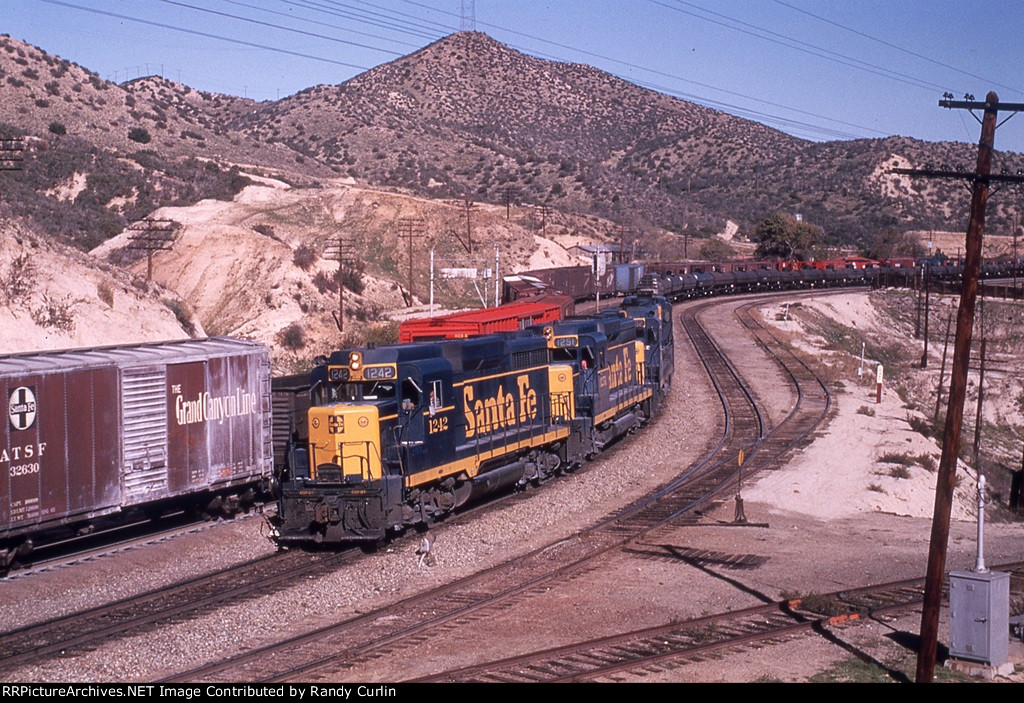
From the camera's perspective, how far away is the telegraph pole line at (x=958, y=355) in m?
11.4

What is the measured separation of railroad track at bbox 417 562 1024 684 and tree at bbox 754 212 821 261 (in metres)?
99.5

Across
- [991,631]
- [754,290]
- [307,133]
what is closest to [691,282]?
[754,290]

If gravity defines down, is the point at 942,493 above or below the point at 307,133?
below

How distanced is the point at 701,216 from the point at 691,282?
65.4 metres

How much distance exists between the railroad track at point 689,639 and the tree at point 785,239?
9947 cm

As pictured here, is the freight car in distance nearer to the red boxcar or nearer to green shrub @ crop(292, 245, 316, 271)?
the red boxcar

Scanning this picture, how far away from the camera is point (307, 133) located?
132125 millimetres

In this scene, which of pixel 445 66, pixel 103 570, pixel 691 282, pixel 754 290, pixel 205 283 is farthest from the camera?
pixel 445 66

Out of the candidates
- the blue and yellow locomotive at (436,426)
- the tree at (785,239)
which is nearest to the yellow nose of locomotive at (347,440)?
the blue and yellow locomotive at (436,426)

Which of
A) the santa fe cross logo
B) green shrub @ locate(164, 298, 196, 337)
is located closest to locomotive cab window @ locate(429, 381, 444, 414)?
the santa fe cross logo

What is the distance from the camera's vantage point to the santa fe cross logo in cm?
1714

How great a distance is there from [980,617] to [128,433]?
14888 mm

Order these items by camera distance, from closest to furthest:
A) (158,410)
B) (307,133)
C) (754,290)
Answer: (158,410) → (754,290) → (307,133)

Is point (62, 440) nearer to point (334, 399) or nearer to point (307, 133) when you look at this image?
point (334, 399)
